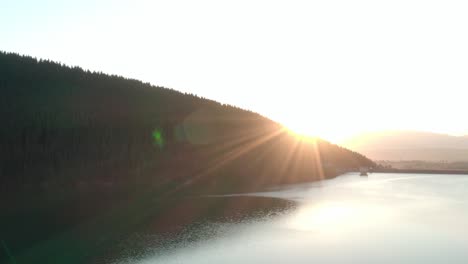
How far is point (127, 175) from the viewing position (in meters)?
60.1

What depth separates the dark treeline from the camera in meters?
35.5

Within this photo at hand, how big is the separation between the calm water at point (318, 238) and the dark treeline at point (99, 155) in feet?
14.3

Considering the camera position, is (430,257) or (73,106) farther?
(73,106)

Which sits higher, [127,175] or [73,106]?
[73,106]

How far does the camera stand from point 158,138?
71.6 metres

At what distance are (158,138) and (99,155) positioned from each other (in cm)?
1514

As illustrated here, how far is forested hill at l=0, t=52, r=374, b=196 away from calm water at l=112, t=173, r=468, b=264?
80.0ft

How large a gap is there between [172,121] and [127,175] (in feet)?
64.8

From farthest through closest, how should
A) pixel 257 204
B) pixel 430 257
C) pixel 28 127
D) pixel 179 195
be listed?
pixel 179 195, pixel 28 127, pixel 257 204, pixel 430 257

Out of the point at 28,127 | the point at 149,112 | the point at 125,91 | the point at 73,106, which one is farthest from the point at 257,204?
the point at 125,91

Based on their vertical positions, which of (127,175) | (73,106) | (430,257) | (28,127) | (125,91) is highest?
(125,91)

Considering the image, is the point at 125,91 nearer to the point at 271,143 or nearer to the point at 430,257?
the point at 271,143

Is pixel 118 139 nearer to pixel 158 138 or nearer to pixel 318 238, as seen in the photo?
pixel 158 138

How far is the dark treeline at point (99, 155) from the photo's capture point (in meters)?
35.5
